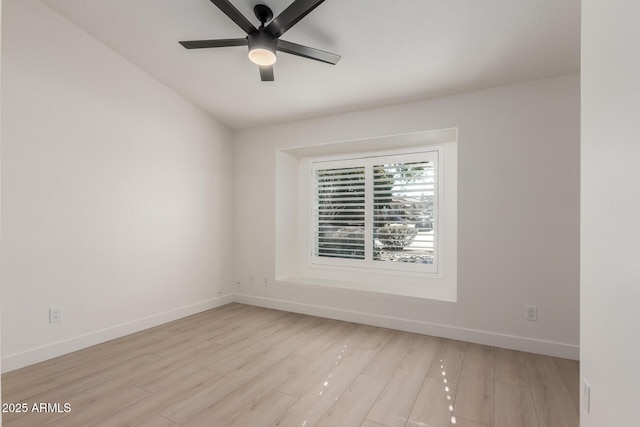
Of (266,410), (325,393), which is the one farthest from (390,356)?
(266,410)

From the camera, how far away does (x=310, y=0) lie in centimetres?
187

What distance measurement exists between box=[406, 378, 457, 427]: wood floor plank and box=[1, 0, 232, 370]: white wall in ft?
9.54

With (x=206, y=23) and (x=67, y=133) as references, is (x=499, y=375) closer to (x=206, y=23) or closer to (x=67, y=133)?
(x=206, y=23)

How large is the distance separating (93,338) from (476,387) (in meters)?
3.35

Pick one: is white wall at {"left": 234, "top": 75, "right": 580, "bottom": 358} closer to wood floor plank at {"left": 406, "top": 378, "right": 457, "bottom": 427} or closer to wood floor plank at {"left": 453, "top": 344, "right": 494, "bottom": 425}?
wood floor plank at {"left": 453, "top": 344, "right": 494, "bottom": 425}

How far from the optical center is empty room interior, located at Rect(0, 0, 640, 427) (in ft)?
6.07

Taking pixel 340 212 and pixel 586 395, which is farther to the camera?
pixel 340 212

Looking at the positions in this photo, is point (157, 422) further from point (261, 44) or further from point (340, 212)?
point (340, 212)

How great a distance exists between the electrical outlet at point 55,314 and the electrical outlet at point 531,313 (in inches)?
164

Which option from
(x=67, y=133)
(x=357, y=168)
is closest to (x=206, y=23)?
(x=67, y=133)

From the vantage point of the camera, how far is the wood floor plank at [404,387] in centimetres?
191

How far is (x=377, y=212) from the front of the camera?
13.2 ft

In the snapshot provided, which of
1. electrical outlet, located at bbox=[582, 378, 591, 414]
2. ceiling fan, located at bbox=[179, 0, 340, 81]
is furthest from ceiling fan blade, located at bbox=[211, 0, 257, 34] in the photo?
electrical outlet, located at bbox=[582, 378, 591, 414]

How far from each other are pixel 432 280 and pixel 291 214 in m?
2.08
